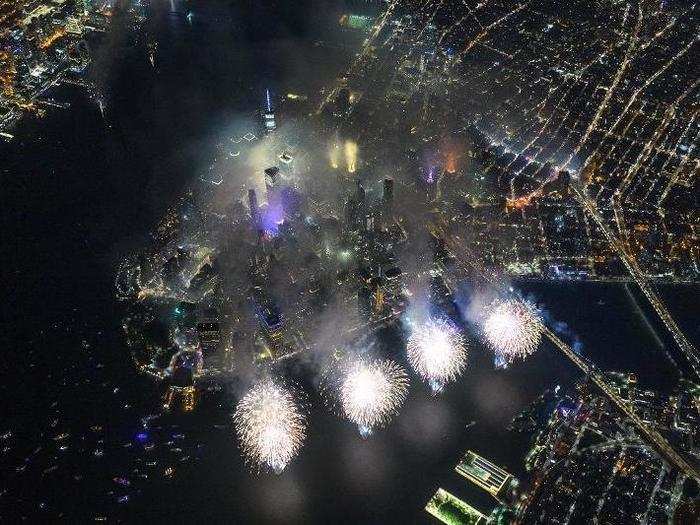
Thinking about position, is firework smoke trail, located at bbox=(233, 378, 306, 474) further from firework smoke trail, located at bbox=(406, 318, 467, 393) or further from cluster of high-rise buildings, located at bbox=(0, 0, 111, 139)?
cluster of high-rise buildings, located at bbox=(0, 0, 111, 139)

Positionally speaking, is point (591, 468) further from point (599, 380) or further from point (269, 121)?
point (269, 121)

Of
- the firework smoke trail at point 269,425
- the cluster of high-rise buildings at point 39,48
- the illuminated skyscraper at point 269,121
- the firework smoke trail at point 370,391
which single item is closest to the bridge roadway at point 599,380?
the firework smoke trail at point 370,391

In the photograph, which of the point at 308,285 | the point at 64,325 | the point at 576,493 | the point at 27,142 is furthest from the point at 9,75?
Answer: the point at 576,493

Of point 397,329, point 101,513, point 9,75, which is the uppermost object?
point 9,75

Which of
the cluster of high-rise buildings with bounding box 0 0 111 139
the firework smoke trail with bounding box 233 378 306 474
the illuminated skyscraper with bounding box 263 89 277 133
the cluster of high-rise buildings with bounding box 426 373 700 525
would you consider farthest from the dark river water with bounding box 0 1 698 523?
the illuminated skyscraper with bounding box 263 89 277 133

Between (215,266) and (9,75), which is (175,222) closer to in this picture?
(215,266)

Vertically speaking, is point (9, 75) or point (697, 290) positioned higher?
point (9, 75)

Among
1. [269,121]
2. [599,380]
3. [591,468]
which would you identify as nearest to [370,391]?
[591,468]
